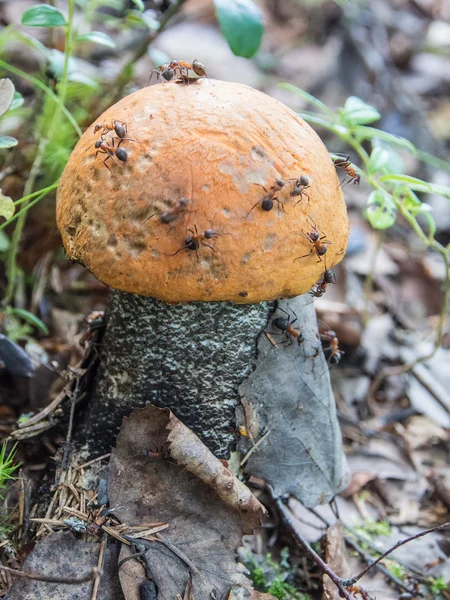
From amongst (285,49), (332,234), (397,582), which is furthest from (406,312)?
(285,49)

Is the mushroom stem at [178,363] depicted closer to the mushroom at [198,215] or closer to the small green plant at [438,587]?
the mushroom at [198,215]

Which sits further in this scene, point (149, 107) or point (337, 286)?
point (337, 286)

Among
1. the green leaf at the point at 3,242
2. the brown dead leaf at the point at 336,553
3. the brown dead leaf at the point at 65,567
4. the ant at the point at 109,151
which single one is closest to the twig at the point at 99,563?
the brown dead leaf at the point at 65,567

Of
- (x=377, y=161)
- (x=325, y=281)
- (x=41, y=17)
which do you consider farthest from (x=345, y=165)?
(x=41, y=17)

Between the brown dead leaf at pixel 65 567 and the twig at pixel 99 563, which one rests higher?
the twig at pixel 99 563

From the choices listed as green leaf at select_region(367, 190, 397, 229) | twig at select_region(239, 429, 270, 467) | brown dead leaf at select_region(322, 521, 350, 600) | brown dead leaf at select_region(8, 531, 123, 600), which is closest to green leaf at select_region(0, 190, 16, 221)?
brown dead leaf at select_region(8, 531, 123, 600)

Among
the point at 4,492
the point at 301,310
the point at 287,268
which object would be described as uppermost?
the point at 287,268

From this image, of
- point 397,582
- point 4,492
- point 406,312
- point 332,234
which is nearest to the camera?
point 332,234

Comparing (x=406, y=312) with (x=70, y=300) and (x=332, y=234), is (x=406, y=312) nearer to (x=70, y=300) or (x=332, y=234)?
(x=70, y=300)
